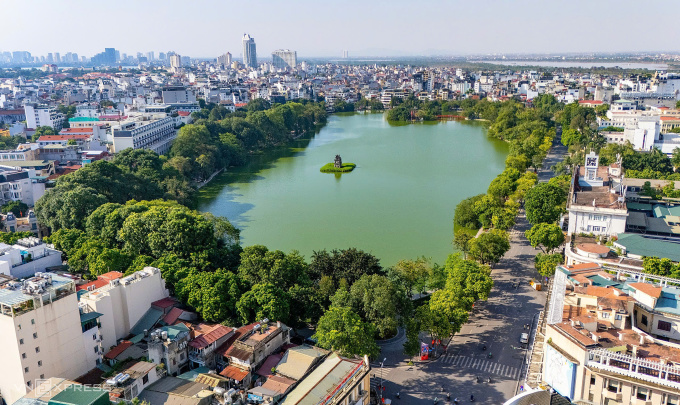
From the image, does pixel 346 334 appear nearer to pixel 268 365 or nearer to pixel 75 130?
pixel 268 365

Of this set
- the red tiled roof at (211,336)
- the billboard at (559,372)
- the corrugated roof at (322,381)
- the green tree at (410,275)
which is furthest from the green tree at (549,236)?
the red tiled roof at (211,336)

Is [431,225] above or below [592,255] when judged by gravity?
below

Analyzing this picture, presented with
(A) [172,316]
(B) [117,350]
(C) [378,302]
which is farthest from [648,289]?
(B) [117,350]

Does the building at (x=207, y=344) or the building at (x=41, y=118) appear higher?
the building at (x=41, y=118)

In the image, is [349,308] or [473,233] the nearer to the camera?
[349,308]

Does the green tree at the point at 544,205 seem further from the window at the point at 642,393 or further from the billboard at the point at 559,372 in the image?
the window at the point at 642,393

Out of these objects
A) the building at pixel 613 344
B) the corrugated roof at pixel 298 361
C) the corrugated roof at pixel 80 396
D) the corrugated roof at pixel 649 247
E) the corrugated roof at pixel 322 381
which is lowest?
the corrugated roof at pixel 298 361

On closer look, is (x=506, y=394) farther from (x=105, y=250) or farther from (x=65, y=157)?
(x=65, y=157)

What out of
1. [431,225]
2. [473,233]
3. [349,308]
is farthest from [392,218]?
[349,308]
